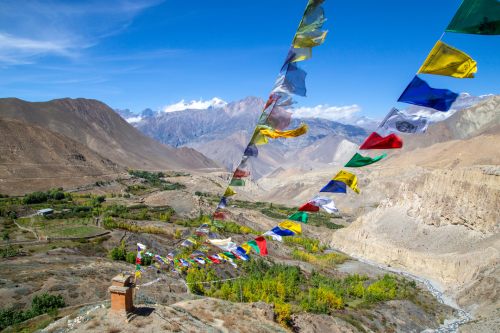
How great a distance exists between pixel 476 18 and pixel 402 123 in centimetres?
216

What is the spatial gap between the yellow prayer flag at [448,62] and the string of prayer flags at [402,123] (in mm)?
1123

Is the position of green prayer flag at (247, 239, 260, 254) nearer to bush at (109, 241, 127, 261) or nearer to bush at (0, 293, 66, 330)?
bush at (0, 293, 66, 330)

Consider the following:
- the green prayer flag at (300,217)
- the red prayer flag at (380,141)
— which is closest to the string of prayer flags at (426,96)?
the red prayer flag at (380,141)

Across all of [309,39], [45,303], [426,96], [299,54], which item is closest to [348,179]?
[426,96]

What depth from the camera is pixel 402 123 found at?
726 cm

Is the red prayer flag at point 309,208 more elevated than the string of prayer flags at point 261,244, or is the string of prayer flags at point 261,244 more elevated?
the red prayer flag at point 309,208

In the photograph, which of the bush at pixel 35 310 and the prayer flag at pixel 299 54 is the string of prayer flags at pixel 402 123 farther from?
the bush at pixel 35 310

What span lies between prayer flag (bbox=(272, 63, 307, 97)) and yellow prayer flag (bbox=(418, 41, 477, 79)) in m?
2.65

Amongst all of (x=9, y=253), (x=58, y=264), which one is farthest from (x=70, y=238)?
(x=58, y=264)

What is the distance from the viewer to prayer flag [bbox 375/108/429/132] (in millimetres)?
7191

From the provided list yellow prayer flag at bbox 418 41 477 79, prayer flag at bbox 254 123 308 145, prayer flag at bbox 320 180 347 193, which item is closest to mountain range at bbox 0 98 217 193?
prayer flag at bbox 254 123 308 145

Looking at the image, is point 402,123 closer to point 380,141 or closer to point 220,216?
point 380,141

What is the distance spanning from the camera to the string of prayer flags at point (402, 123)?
719 centimetres

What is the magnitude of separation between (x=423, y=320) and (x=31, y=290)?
2703 cm
